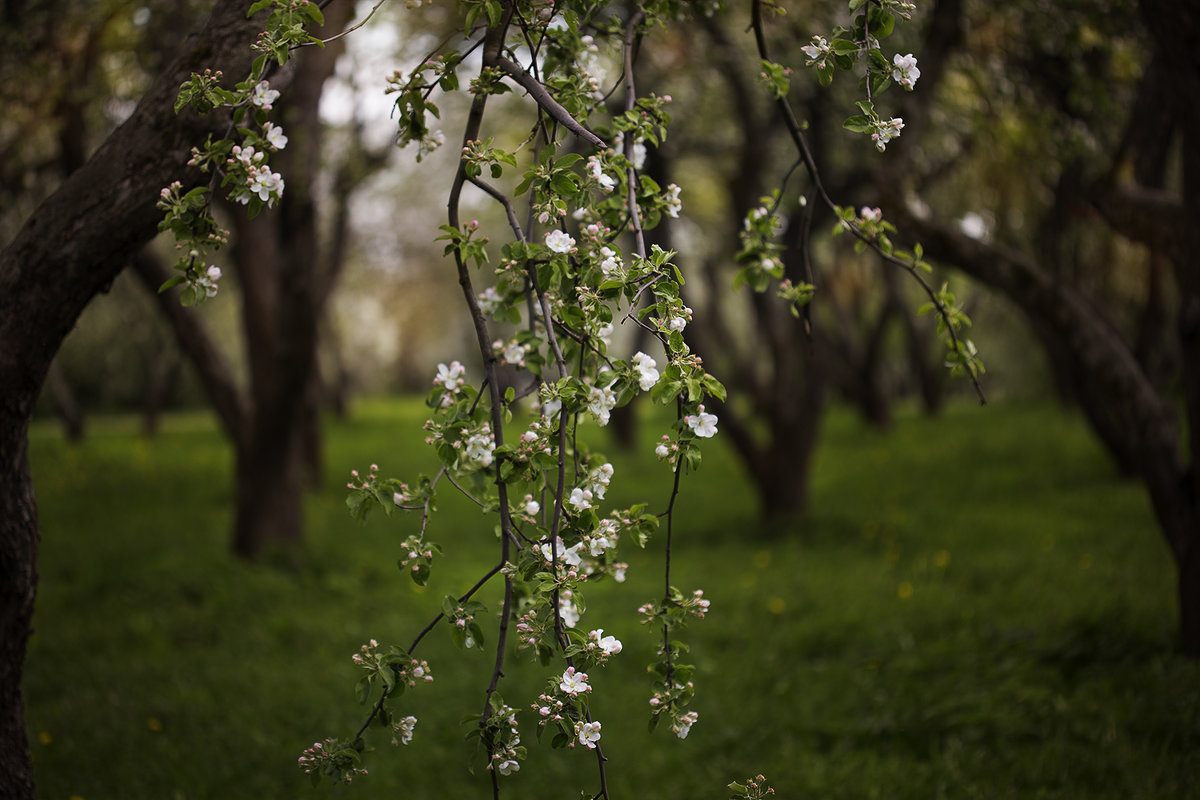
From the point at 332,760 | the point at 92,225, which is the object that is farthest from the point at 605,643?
the point at 92,225

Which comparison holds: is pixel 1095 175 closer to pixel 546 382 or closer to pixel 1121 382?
pixel 1121 382

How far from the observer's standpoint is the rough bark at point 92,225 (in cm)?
220

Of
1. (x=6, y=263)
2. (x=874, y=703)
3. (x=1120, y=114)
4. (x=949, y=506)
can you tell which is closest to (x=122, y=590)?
(x=6, y=263)

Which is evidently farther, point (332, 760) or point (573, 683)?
point (332, 760)

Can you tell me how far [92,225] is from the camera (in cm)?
221

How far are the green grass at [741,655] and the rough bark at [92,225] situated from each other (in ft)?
5.22

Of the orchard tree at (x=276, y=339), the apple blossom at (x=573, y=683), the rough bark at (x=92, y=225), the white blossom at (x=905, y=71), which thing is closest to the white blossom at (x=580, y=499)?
the apple blossom at (x=573, y=683)

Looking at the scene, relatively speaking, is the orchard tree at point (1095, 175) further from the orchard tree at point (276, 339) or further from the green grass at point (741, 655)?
the orchard tree at point (276, 339)

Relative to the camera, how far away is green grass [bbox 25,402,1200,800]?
3434 mm

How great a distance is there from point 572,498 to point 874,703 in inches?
113

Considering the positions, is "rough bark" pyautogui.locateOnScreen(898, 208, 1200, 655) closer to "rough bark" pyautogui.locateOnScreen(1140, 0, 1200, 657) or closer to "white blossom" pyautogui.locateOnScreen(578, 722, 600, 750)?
"rough bark" pyautogui.locateOnScreen(1140, 0, 1200, 657)

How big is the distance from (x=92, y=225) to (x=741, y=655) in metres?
3.90

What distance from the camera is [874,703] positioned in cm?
396

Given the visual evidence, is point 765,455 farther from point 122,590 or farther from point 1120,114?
point 122,590
